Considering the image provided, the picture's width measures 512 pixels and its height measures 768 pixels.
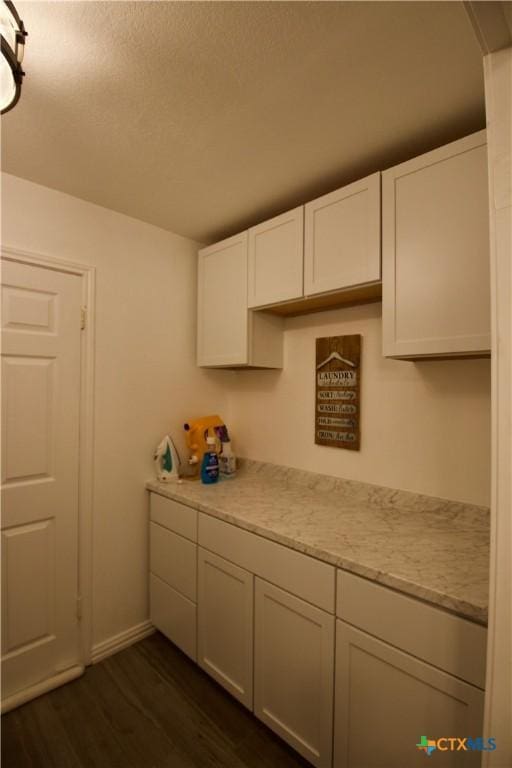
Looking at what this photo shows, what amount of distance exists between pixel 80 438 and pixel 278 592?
1.21 metres

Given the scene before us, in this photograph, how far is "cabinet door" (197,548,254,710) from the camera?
1503 mm

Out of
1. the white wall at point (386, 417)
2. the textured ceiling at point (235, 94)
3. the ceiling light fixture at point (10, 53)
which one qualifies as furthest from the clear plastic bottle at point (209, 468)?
the ceiling light fixture at point (10, 53)

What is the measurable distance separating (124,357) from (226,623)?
1412mm

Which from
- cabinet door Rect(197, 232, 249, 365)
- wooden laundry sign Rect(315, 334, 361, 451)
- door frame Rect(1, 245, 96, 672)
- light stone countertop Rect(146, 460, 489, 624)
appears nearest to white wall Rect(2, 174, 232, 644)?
door frame Rect(1, 245, 96, 672)

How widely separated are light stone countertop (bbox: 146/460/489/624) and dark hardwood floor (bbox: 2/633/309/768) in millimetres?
845

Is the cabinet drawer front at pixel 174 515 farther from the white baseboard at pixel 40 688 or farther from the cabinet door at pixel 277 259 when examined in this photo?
the cabinet door at pixel 277 259

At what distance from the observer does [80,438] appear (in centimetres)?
186

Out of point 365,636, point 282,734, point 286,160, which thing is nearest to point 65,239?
point 286,160

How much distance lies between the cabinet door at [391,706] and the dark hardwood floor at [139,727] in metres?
0.44

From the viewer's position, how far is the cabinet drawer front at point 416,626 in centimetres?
93

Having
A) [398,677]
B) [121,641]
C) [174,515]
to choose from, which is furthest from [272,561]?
[121,641]

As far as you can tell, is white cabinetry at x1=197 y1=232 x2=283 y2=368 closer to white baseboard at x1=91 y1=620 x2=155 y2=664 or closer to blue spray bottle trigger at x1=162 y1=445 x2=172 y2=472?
blue spray bottle trigger at x1=162 y1=445 x2=172 y2=472

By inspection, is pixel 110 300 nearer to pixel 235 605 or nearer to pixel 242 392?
pixel 242 392

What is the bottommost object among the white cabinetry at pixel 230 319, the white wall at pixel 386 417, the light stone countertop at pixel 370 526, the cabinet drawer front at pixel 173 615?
the cabinet drawer front at pixel 173 615
